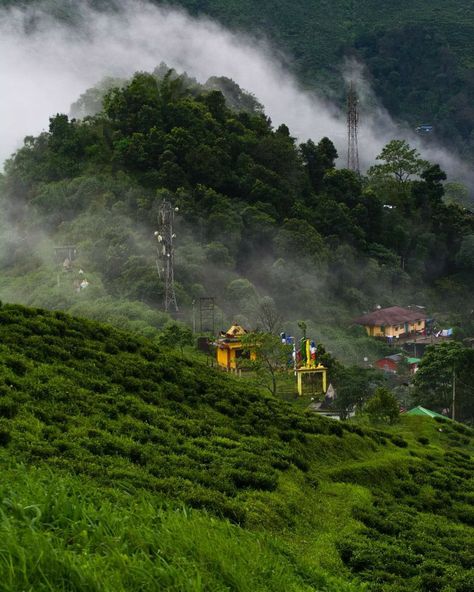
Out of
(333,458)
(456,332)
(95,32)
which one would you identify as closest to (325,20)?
(95,32)

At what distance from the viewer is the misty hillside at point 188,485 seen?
15.7ft

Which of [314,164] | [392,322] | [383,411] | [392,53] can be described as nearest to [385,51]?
[392,53]

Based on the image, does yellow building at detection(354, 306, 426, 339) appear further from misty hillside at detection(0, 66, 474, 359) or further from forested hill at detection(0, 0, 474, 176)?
forested hill at detection(0, 0, 474, 176)

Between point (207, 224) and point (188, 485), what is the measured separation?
40.2 metres

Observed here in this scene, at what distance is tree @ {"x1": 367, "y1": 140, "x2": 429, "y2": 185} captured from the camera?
218 ft

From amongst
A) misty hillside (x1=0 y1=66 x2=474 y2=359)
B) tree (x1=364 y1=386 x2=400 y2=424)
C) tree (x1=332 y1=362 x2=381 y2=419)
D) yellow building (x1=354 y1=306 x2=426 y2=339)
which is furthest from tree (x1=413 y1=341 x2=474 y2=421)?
yellow building (x1=354 y1=306 x2=426 y2=339)

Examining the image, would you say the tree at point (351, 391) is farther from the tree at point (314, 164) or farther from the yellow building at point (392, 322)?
the tree at point (314, 164)

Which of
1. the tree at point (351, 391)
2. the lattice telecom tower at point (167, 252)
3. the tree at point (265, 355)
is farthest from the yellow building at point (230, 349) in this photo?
the lattice telecom tower at point (167, 252)

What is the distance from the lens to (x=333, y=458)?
41.6 ft

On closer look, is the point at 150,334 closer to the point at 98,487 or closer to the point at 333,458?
the point at 333,458

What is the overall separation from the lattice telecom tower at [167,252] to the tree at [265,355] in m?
10.5

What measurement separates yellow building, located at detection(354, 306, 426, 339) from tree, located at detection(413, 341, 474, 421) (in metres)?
16.6

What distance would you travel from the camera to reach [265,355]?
29.2 meters

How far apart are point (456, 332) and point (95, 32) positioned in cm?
6440
